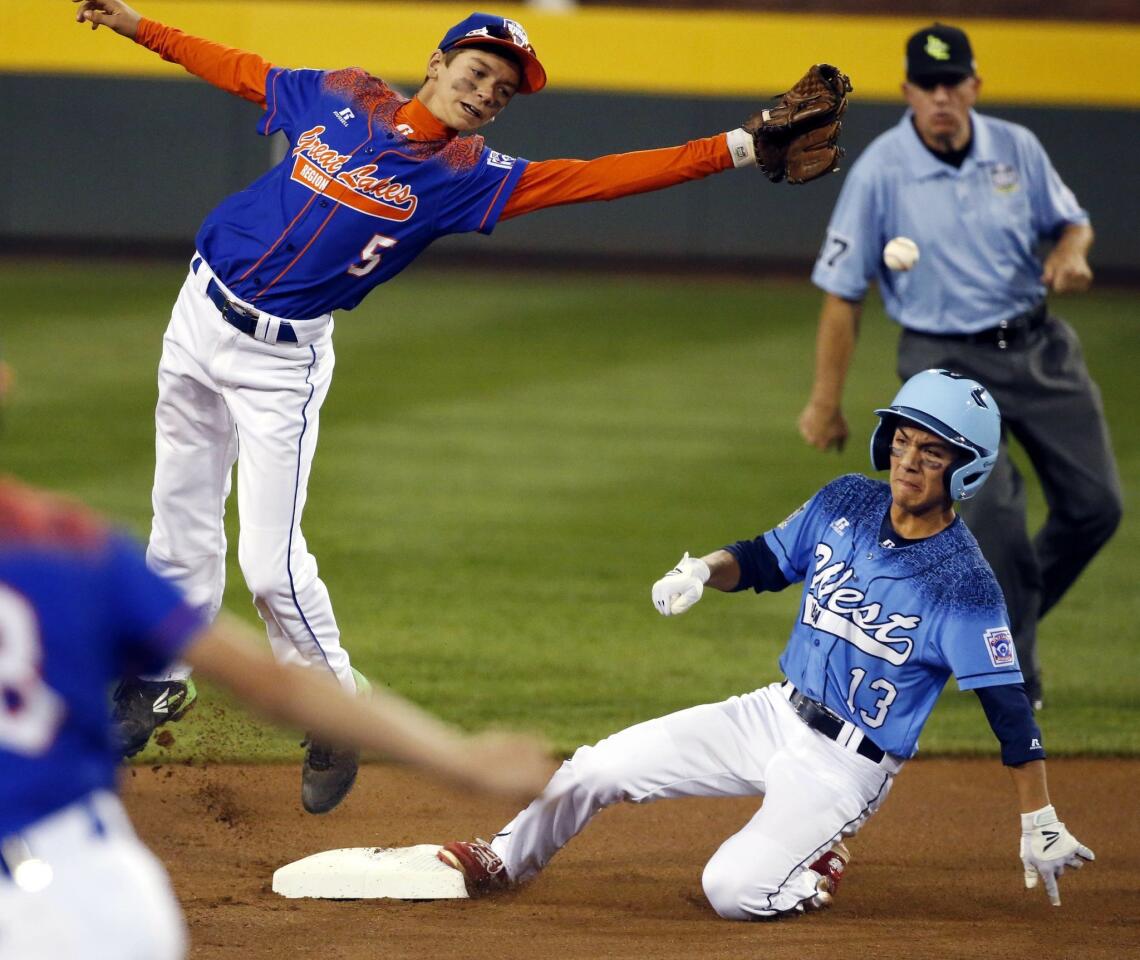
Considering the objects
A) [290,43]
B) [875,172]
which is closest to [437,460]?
[875,172]

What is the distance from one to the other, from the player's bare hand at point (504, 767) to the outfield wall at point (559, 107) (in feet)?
49.1

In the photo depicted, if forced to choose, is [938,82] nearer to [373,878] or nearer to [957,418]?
[957,418]

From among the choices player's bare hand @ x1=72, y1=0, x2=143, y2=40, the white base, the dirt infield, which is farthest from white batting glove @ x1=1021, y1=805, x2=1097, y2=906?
player's bare hand @ x1=72, y1=0, x2=143, y2=40

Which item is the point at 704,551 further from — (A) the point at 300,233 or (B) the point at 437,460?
(A) the point at 300,233

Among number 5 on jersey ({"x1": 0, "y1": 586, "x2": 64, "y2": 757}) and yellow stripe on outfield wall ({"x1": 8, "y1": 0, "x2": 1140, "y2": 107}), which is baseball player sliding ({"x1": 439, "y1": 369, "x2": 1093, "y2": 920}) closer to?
number 5 on jersey ({"x1": 0, "y1": 586, "x2": 64, "y2": 757})

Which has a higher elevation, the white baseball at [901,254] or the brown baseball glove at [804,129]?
the brown baseball glove at [804,129]

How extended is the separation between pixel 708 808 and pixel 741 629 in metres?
1.97

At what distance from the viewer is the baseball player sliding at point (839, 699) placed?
407cm

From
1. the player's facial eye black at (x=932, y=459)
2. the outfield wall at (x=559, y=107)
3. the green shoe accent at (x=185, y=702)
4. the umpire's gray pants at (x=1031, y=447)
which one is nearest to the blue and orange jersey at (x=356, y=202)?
the player's facial eye black at (x=932, y=459)

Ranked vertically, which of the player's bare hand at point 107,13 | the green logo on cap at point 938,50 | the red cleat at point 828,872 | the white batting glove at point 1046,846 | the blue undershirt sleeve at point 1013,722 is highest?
the green logo on cap at point 938,50

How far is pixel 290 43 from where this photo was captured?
16766 mm

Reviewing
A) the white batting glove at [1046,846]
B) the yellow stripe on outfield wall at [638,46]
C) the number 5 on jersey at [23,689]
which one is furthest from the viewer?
the yellow stripe on outfield wall at [638,46]

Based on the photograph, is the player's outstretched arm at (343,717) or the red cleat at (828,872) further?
the red cleat at (828,872)

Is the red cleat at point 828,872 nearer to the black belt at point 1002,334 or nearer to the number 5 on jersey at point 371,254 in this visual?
the number 5 on jersey at point 371,254
